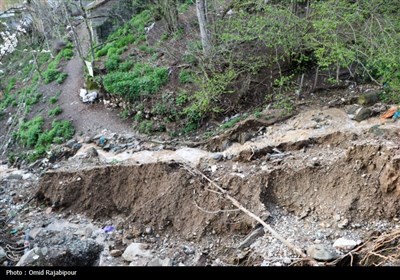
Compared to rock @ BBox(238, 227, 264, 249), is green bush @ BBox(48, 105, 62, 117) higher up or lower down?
higher up

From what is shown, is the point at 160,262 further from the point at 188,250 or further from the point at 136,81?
the point at 136,81

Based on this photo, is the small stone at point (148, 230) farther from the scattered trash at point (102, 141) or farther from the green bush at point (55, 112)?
the green bush at point (55, 112)

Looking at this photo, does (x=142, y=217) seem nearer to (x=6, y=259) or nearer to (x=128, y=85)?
(x=6, y=259)

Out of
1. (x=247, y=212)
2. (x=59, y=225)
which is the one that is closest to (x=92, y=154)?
(x=59, y=225)

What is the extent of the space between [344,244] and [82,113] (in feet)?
31.4

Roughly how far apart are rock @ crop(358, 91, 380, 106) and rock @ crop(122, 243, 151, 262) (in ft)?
18.2

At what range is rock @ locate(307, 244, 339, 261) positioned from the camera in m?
3.92

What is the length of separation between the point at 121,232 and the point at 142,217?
383 mm

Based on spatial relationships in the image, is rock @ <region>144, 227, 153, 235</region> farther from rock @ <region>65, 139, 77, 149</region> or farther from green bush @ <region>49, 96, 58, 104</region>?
green bush @ <region>49, 96, 58, 104</region>

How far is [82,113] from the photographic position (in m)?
11.8

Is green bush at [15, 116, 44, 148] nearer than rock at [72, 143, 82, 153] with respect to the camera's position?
No

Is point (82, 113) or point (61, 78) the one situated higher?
point (61, 78)

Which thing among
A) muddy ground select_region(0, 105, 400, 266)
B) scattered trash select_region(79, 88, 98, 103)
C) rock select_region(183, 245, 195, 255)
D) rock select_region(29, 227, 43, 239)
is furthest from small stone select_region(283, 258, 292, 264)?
scattered trash select_region(79, 88, 98, 103)

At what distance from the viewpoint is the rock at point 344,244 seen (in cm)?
414
